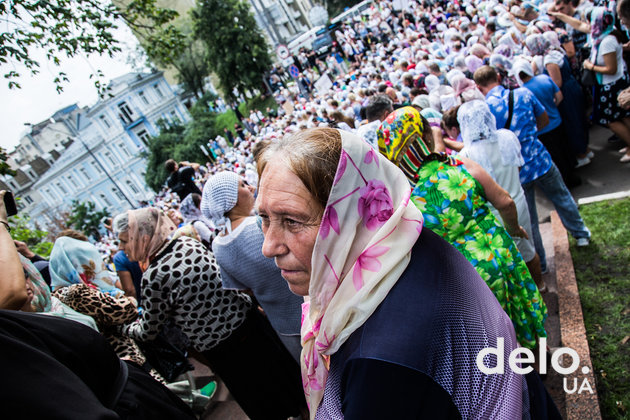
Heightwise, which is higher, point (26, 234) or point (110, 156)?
point (110, 156)

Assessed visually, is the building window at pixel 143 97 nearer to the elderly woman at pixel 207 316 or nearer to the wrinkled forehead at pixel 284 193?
the elderly woman at pixel 207 316

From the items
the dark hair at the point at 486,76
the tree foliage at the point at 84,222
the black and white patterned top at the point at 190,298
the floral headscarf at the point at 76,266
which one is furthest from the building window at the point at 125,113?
the black and white patterned top at the point at 190,298

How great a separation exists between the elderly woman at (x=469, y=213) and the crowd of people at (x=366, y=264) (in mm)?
10

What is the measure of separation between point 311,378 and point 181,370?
8.60 feet

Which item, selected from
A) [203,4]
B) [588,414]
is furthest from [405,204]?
[203,4]

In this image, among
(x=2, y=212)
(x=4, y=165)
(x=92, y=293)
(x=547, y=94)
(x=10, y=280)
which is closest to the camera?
(x=10, y=280)

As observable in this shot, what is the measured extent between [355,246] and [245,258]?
151 cm

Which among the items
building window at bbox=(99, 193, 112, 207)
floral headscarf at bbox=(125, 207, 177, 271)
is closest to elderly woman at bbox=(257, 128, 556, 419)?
floral headscarf at bbox=(125, 207, 177, 271)

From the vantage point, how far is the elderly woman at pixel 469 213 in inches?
89.1

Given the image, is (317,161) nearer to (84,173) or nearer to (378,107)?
(378,107)

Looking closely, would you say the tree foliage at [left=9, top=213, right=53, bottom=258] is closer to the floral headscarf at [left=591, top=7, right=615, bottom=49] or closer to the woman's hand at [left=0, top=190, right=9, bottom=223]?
the woman's hand at [left=0, top=190, right=9, bottom=223]

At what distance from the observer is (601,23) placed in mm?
4535

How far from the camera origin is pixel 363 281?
113cm

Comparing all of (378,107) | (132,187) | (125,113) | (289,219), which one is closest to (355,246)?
(289,219)
